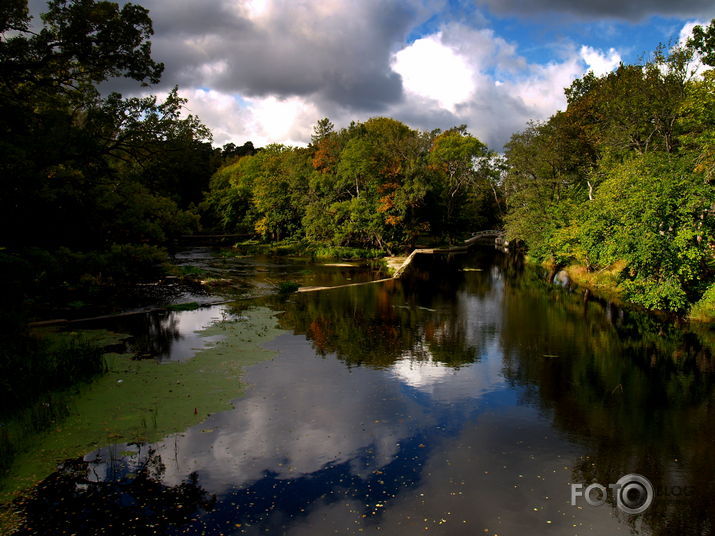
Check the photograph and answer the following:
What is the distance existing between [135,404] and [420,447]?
737cm

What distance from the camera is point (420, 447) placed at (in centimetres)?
1048

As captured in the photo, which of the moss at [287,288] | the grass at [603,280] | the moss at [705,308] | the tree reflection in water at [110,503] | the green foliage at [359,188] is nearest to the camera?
the tree reflection in water at [110,503]

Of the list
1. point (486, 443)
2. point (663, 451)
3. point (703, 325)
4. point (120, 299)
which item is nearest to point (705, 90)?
point (703, 325)

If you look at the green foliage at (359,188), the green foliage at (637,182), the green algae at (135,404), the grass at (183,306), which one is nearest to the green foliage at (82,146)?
the green algae at (135,404)

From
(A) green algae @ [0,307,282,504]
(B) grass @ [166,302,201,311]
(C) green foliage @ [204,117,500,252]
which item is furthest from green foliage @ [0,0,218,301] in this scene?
(C) green foliage @ [204,117,500,252]

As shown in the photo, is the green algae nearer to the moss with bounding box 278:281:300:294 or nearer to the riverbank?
the moss with bounding box 278:281:300:294

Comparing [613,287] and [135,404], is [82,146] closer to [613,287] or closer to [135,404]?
[135,404]

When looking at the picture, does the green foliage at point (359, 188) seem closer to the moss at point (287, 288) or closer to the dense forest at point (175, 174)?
the dense forest at point (175, 174)

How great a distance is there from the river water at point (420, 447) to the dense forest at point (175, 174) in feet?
15.3

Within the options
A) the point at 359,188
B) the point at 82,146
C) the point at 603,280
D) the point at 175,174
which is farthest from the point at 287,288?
the point at 359,188

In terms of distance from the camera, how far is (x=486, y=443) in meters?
10.8

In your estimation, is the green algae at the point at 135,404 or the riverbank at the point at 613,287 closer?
the green algae at the point at 135,404

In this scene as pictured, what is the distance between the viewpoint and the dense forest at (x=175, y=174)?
47.2 ft

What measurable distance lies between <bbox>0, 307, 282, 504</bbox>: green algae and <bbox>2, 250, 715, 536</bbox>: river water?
42cm
